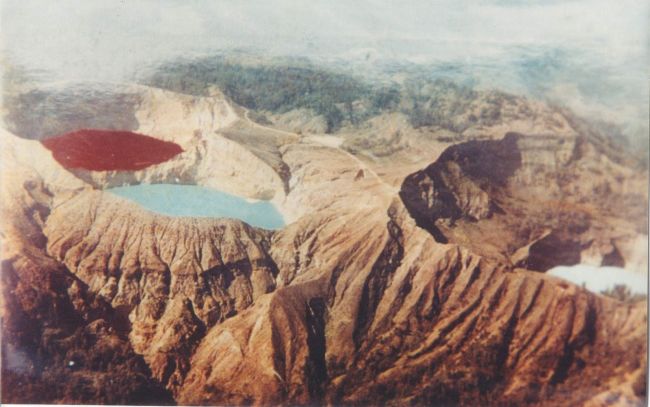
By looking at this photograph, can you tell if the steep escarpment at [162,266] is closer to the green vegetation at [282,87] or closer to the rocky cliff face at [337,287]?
the rocky cliff face at [337,287]

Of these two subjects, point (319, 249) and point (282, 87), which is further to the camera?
point (282, 87)

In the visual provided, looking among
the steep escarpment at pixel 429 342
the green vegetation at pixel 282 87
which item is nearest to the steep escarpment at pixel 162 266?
the steep escarpment at pixel 429 342

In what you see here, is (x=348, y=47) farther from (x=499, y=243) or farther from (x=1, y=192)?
(x=1, y=192)

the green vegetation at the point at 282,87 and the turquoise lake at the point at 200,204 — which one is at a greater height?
the green vegetation at the point at 282,87

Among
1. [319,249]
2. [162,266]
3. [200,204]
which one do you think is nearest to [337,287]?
[319,249]

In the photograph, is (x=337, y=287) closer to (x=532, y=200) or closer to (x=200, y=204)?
(x=200, y=204)

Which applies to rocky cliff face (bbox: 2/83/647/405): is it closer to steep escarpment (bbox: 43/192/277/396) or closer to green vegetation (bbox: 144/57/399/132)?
steep escarpment (bbox: 43/192/277/396)
